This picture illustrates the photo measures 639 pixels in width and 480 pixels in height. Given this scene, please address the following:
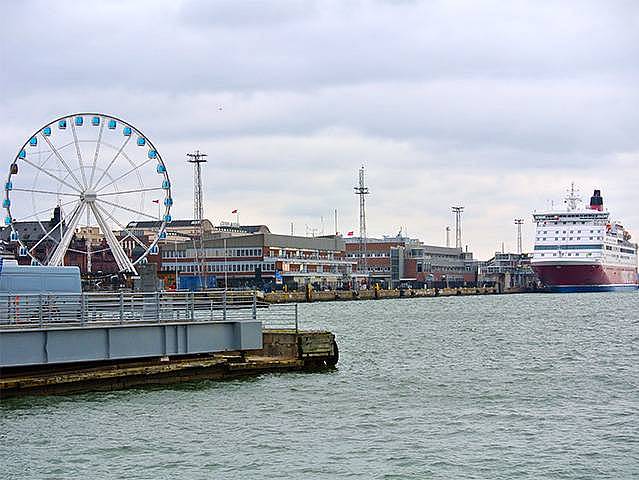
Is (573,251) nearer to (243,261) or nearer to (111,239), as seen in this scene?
(243,261)

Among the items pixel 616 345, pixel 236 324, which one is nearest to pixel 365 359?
pixel 236 324

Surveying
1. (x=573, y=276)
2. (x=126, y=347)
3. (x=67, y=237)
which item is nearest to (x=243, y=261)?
(x=573, y=276)

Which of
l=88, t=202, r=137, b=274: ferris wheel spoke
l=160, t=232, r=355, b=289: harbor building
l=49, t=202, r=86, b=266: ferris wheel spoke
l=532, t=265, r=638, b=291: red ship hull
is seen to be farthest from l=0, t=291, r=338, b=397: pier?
l=532, t=265, r=638, b=291: red ship hull

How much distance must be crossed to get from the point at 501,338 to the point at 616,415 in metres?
33.3

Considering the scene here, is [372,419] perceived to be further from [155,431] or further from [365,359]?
[365,359]

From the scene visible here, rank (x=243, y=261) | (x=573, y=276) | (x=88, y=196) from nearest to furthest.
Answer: (x=88, y=196)
(x=243, y=261)
(x=573, y=276)

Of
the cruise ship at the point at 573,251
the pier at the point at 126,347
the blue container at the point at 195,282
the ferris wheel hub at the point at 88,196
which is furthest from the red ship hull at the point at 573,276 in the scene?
the pier at the point at 126,347

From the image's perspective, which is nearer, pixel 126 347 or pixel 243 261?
pixel 126 347

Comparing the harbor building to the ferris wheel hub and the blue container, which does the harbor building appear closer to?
the blue container

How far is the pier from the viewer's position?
3234cm

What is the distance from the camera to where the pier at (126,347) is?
32344mm

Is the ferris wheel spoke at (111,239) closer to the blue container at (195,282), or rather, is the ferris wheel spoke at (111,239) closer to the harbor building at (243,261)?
the blue container at (195,282)

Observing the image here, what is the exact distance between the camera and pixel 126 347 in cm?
3484

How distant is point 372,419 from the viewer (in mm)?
30469
